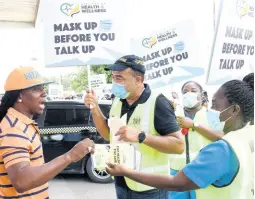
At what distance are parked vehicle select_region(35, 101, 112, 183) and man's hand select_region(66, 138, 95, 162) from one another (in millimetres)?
4743

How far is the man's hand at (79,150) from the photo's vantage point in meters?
1.95

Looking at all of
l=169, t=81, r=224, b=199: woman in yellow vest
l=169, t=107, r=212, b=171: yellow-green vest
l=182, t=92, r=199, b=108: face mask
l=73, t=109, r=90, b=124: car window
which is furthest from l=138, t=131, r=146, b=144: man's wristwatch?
l=73, t=109, r=90, b=124: car window

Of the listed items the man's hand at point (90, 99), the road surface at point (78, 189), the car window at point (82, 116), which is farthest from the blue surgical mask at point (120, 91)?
the car window at point (82, 116)

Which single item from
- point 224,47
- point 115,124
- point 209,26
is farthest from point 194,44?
point 209,26

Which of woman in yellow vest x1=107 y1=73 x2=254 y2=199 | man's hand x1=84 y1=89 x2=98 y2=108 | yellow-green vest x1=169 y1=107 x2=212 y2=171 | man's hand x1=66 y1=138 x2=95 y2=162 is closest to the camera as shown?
woman in yellow vest x1=107 y1=73 x2=254 y2=199

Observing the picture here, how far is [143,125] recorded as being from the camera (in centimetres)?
255

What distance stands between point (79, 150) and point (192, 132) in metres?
1.75

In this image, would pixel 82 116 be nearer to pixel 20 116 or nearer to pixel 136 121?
pixel 136 121

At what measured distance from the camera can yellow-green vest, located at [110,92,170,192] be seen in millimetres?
2533

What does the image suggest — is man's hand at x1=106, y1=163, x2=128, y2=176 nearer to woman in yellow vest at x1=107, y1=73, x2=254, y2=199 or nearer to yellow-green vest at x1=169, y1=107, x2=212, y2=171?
woman in yellow vest at x1=107, y1=73, x2=254, y2=199

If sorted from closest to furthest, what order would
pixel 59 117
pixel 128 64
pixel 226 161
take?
pixel 226 161
pixel 128 64
pixel 59 117

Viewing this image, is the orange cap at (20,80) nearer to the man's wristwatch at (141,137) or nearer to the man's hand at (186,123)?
the man's wristwatch at (141,137)

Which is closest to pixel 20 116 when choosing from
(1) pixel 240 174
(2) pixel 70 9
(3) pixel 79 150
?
(3) pixel 79 150

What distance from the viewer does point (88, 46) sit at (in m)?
3.81
